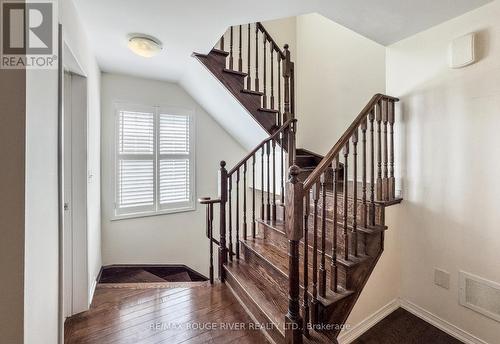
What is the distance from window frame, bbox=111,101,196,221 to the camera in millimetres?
3184

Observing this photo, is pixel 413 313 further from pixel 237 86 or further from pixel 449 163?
pixel 237 86

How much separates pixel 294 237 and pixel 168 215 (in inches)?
99.4

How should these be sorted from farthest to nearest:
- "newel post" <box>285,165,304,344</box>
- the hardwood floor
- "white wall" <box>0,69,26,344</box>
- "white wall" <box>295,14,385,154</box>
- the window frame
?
the window frame
"white wall" <box>295,14,385,154</box>
the hardwood floor
"newel post" <box>285,165,304,344</box>
"white wall" <box>0,69,26,344</box>

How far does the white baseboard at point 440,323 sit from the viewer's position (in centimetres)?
176

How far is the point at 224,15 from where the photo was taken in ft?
6.07

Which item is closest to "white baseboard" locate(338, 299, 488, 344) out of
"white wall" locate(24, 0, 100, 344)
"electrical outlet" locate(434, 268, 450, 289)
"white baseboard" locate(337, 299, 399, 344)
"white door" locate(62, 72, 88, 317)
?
"white baseboard" locate(337, 299, 399, 344)

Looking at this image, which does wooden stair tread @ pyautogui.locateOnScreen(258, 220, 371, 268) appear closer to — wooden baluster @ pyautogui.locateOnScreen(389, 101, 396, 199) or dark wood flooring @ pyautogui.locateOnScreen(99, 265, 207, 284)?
wooden baluster @ pyautogui.locateOnScreen(389, 101, 396, 199)

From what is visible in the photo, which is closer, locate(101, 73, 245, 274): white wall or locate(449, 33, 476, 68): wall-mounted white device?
locate(449, 33, 476, 68): wall-mounted white device

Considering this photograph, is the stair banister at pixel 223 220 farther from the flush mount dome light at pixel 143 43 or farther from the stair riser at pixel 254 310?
the flush mount dome light at pixel 143 43

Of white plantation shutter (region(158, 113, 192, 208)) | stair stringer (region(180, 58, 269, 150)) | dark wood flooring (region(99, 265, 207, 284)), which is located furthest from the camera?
white plantation shutter (region(158, 113, 192, 208))

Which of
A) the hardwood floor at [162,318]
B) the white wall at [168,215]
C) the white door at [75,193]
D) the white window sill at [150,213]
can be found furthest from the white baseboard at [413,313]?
the white window sill at [150,213]

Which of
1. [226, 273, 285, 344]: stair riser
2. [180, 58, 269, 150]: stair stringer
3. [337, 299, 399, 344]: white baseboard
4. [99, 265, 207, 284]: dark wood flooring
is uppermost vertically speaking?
[180, 58, 269, 150]: stair stringer

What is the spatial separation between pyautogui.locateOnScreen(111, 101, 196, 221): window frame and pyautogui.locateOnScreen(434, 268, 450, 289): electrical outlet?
2.97m

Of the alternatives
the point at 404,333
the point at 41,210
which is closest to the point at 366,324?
the point at 404,333
